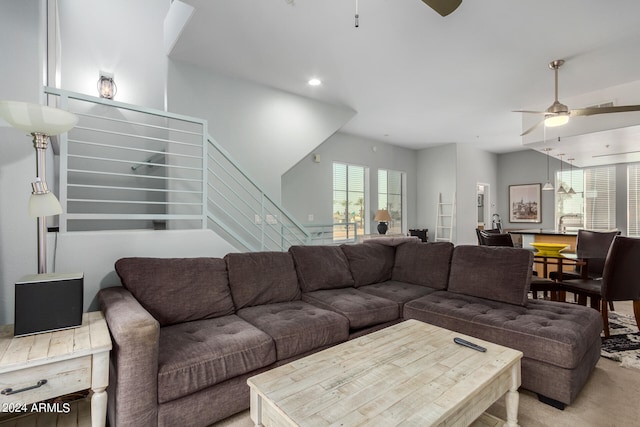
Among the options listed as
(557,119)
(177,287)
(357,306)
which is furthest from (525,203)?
(177,287)

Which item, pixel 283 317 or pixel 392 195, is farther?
pixel 392 195

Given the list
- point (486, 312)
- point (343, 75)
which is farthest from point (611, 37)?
point (486, 312)

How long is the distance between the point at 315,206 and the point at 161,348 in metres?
4.17

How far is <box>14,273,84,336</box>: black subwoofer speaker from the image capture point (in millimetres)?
1428

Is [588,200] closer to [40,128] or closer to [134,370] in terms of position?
[134,370]

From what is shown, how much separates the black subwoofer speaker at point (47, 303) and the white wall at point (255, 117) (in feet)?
7.08

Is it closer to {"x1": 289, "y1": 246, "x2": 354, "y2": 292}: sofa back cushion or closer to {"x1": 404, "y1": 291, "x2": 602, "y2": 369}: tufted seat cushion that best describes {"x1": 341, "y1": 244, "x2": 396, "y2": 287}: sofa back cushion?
{"x1": 289, "y1": 246, "x2": 354, "y2": 292}: sofa back cushion

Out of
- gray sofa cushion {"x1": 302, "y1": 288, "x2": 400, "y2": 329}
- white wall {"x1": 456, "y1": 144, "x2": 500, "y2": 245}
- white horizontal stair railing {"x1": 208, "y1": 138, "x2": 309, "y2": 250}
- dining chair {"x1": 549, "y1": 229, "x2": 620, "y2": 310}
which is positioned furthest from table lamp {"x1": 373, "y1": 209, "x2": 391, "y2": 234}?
gray sofa cushion {"x1": 302, "y1": 288, "x2": 400, "y2": 329}

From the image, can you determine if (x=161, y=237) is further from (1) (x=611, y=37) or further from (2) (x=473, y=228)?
(2) (x=473, y=228)

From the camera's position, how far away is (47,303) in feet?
4.86

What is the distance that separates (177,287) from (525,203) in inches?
355

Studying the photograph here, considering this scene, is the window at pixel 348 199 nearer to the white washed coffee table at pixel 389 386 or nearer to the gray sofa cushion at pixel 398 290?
the gray sofa cushion at pixel 398 290

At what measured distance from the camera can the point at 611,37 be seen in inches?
113

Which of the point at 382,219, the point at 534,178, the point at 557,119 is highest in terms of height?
the point at 557,119
